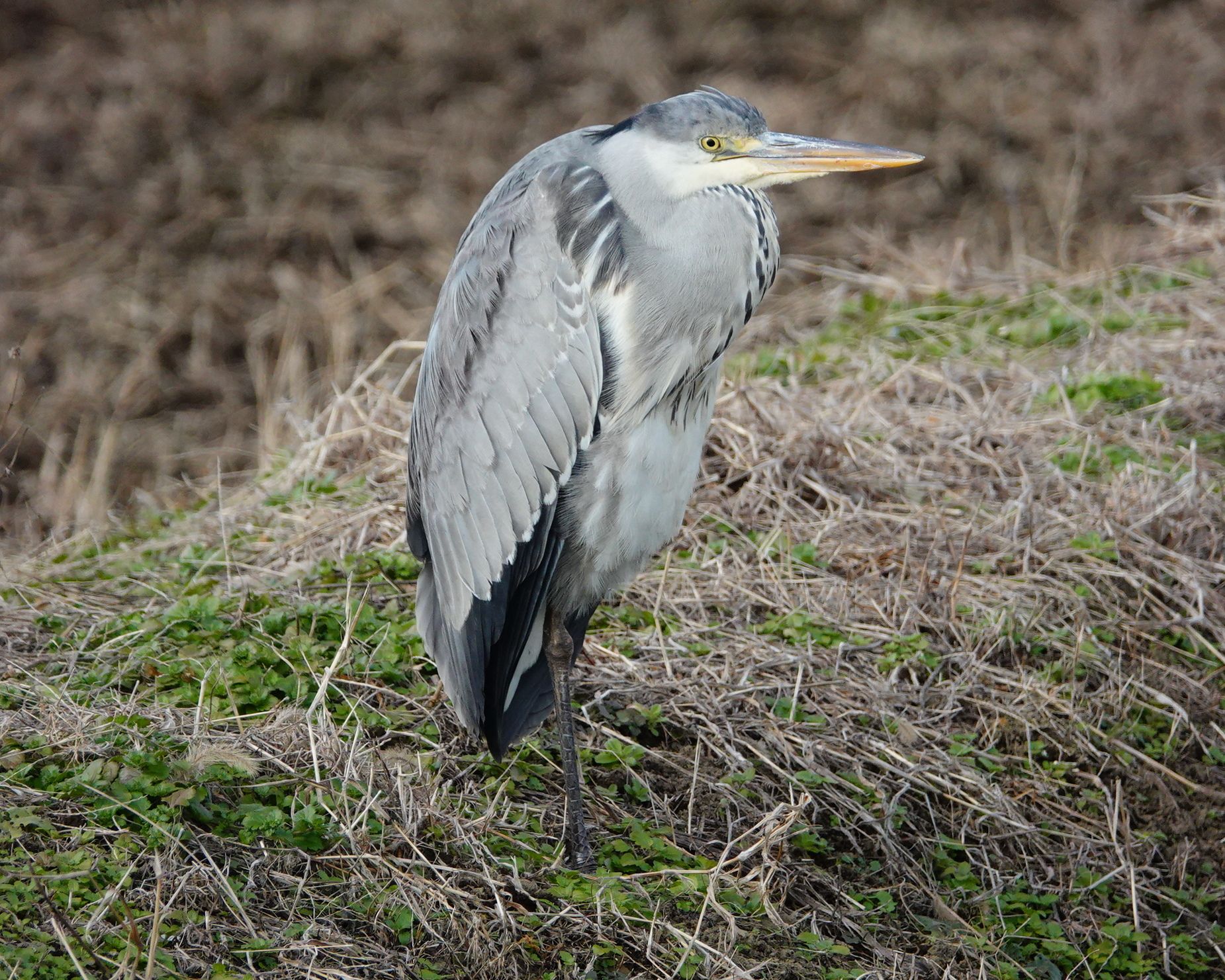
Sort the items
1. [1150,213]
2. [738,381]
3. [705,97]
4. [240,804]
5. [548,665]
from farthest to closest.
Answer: [1150,213] → [738,381] → [548,665] → [705,97] → [240,804]

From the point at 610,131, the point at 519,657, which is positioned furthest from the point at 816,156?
the point at 519,657

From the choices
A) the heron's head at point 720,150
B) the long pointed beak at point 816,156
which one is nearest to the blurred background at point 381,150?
the heron's head at point 720,150

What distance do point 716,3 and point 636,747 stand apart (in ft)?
25.0

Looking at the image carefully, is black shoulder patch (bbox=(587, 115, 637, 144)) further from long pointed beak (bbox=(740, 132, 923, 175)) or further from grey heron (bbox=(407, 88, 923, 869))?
long pointed beak (bbox=(740, 132, 923, 175))

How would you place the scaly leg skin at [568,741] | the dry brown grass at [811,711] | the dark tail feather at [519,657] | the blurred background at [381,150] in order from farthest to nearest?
the blurred background at [381,150] < the dark tail feather at [519,657] < the scaly leg skin at [568,741] < the dry brown grass at [811,711]

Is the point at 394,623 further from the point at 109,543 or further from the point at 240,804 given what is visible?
the point at 109,543

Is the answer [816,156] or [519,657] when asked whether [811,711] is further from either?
[816,156]

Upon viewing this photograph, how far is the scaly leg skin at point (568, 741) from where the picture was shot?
2.93 metres

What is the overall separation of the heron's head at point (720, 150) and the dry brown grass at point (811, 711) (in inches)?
51.9

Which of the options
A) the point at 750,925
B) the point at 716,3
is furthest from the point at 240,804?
the point at 716,3

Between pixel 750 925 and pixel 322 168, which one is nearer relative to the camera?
pixel 750 925

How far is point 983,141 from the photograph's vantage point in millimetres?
8367

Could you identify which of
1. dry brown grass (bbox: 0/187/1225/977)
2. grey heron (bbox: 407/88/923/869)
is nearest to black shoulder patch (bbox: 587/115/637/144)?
grey heron (bbox: 407/88/923/869)

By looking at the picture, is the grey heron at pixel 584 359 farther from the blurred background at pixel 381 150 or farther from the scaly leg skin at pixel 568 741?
the blurred background at pixel 381 150
